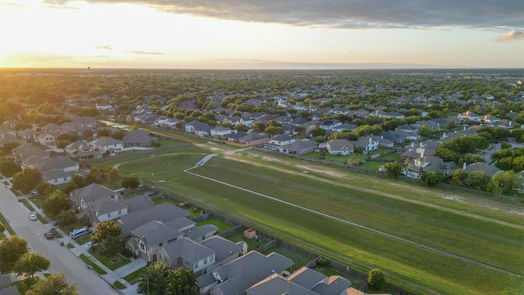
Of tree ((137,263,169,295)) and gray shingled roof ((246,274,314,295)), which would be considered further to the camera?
tree ((137,263,169,295))

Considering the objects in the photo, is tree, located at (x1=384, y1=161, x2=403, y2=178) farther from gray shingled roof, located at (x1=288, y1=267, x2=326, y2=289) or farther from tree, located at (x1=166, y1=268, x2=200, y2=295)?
tree, located at (x1=166, y1=268, x2=200, y2=295)

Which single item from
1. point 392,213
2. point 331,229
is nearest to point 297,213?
point 331,229

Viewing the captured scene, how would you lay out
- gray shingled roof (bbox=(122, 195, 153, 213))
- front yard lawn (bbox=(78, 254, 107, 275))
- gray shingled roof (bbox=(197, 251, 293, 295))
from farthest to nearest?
gray shingled roof (bbox=(122, 195, 153, 213)), front yard lawn (bbox=(78, 254, 107, 275)), gray shingled roof (bbox=(197, 251, 293, 295))

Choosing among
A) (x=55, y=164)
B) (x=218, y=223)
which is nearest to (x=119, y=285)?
(x=218, y=223)

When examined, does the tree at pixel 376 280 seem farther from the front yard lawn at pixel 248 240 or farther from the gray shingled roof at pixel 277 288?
the front yard lawn at pixel 248 240

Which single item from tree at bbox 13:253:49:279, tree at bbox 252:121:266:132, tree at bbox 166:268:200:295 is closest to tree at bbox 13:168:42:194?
tree at bbox 13:253:49:279

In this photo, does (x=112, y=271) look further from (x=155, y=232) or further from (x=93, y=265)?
(x=155, y=232)
